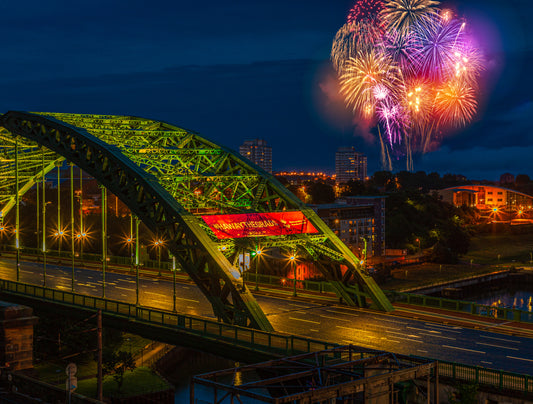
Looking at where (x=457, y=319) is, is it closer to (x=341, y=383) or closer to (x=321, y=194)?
(x=341, y=383)

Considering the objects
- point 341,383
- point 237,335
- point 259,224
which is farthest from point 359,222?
point 341,383

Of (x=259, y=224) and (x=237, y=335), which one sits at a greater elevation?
(x=259, y=224)

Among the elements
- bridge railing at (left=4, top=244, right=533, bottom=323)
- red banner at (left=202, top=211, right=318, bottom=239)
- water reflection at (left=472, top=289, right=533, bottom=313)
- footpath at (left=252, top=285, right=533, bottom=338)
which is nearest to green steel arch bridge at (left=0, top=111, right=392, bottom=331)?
red banner at (left=202, top=211, right=318, bottom=239)

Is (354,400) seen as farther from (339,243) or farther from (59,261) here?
(59,261)

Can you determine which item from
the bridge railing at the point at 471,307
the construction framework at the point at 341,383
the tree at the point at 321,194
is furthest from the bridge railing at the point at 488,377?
the tree at the point at 321,194

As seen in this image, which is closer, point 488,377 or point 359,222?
point 488,377

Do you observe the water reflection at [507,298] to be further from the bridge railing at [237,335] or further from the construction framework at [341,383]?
the construction framework at [341,383]

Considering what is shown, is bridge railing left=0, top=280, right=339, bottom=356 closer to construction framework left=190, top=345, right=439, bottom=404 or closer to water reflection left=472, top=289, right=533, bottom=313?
construction framework left=190, top=345, right=439, bottom=404
